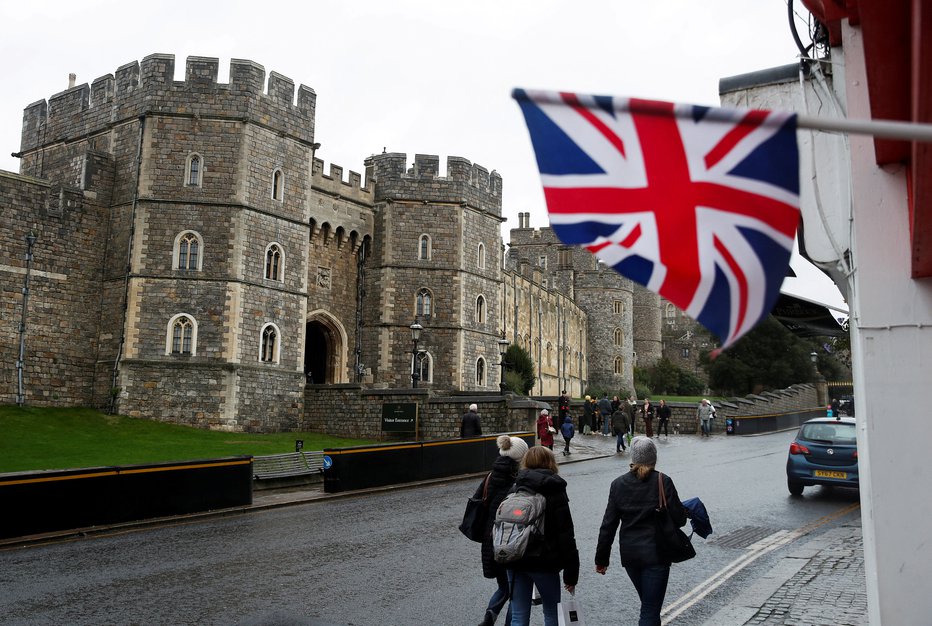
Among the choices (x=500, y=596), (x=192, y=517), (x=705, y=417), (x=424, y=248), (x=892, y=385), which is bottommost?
(x=192, y=517)

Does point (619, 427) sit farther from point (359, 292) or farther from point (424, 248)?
point (359, 292)

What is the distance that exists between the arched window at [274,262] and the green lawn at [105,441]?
5.27 metres

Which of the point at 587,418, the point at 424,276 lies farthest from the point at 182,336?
the point at 587,418

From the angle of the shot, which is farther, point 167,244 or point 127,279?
point 167,244

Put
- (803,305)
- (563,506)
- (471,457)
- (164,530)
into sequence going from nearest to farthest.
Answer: (563,506)
(803,305)
(164,530)
(471,457)

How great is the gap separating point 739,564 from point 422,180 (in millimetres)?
25912

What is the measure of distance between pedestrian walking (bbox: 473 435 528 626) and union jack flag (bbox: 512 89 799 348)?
303cm

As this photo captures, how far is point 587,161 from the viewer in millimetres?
3297

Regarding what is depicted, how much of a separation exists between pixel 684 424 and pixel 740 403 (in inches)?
203

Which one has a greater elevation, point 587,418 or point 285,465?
point 587,418

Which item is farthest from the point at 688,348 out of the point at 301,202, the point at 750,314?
the point at 750,314

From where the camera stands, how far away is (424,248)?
1299 inches

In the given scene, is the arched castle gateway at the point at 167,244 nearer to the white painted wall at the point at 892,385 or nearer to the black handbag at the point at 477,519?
the black handbag at the point at 477,519

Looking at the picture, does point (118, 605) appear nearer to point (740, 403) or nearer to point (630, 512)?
point (630, 512)
